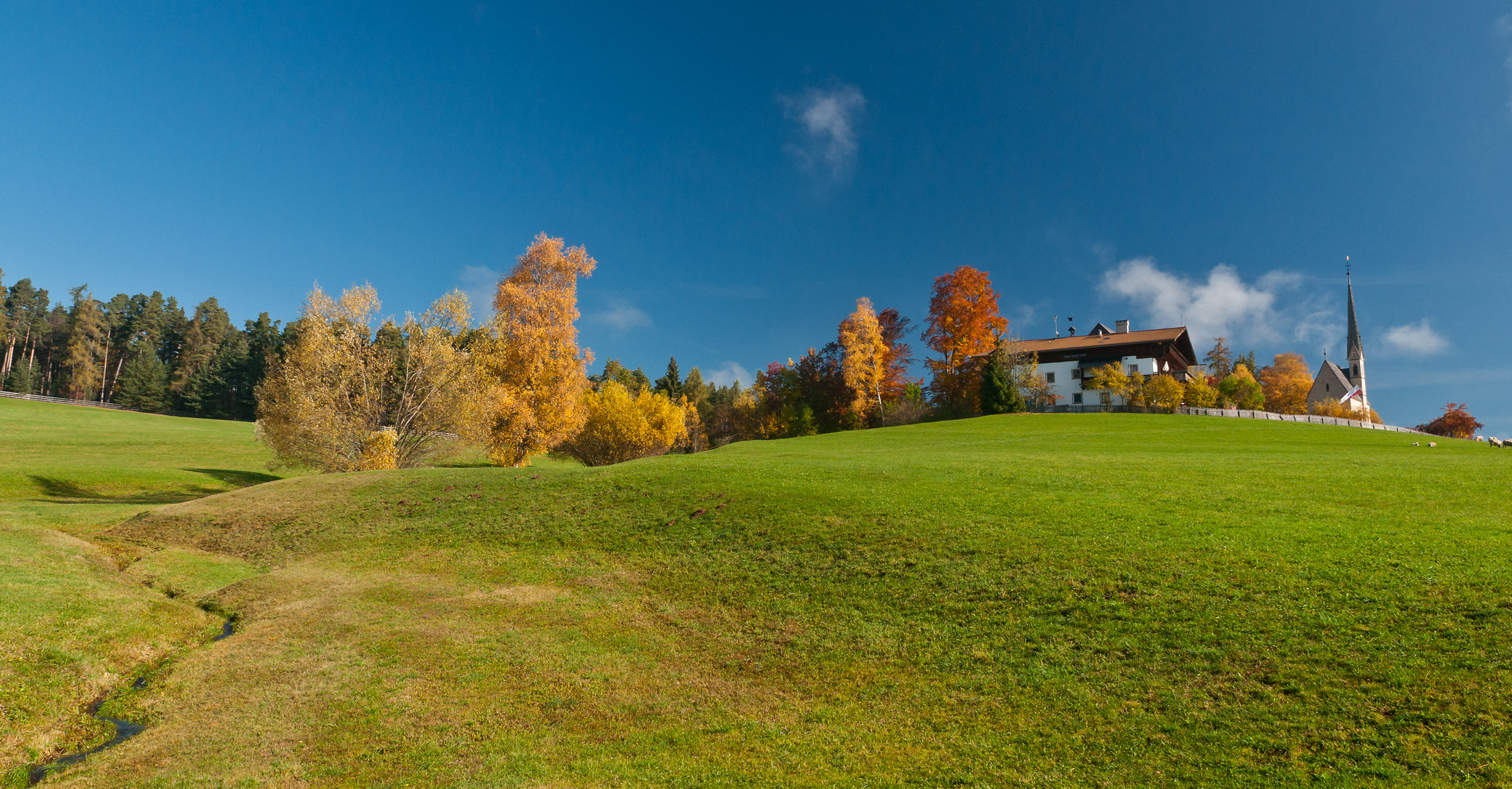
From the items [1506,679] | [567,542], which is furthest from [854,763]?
[567,542]

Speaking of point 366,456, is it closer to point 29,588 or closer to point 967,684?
point 29,588

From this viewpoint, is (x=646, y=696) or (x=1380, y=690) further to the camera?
(x=646, y=696)

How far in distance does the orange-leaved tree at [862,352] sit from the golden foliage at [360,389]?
36832mm

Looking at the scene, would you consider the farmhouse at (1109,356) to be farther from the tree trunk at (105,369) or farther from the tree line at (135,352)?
the tree trunk at (105,369)

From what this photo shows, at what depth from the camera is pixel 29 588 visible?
1347 centimetres

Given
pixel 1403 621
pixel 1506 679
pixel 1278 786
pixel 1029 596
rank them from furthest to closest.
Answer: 1. pixel 1029 596
2. pixel 1403 621
3. pixel 1506 679
4. pixel 1278 786

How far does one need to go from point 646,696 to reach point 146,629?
38.7ft

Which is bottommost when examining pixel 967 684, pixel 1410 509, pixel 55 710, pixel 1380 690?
pixel 55 710

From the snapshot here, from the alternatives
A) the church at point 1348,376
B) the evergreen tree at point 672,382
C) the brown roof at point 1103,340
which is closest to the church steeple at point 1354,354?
the church at point 1348,376

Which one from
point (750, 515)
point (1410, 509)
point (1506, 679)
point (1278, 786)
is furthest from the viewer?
point (750, 515)

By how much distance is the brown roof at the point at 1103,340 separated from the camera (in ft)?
225

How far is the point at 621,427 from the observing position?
5244 cm

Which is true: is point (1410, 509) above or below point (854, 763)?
above

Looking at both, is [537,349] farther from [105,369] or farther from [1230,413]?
[105,369]
